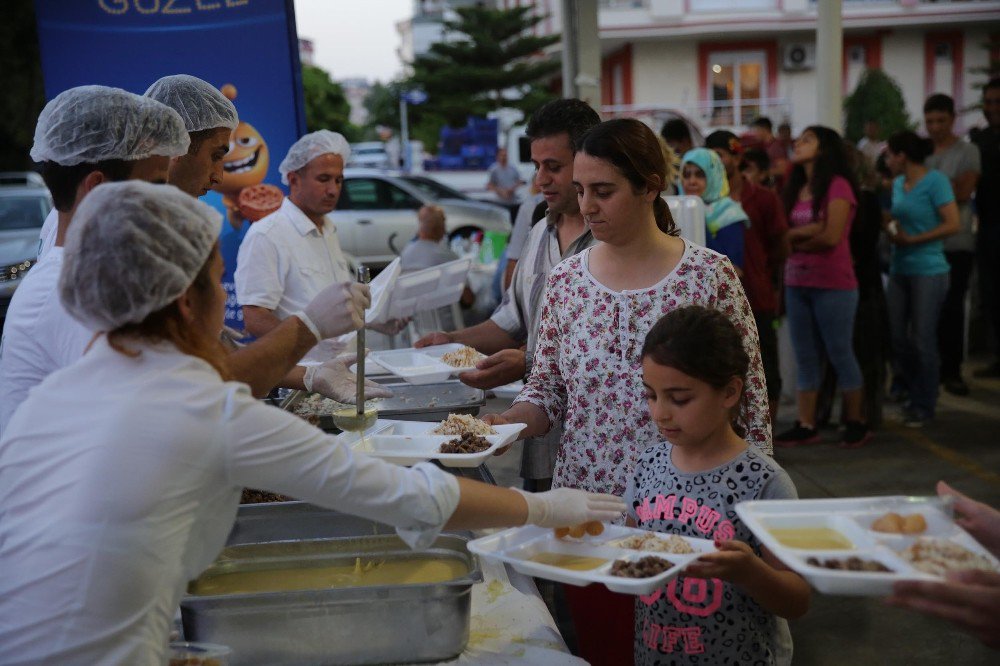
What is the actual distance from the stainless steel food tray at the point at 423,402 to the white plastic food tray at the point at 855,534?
150cm

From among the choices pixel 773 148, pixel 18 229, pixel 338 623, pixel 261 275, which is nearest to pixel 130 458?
pixel 338 623

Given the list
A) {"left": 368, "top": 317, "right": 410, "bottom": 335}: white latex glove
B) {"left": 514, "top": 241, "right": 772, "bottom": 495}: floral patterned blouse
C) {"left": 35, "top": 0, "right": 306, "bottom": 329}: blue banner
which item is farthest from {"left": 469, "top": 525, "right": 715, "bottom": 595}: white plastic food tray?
{"left": 35, "top": 0, "right": 306, "bottom": 329}: blue banner

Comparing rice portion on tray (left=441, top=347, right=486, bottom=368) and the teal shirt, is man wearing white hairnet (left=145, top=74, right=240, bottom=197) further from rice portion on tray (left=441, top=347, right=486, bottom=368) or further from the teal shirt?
the teal shirt

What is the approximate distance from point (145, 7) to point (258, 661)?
12.9 feet

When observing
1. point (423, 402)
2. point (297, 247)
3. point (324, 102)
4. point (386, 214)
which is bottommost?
point (423, 402)

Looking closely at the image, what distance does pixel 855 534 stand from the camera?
56.4 inches

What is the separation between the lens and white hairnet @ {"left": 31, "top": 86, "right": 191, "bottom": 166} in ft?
6.66

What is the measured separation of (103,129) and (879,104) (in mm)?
19777

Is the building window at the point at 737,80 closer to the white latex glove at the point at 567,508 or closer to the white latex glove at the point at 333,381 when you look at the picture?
the white latex glove at the point at 333,381

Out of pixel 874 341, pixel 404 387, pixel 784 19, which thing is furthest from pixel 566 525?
pixel 784 19

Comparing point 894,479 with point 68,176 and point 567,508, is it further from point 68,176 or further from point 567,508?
point 68,176

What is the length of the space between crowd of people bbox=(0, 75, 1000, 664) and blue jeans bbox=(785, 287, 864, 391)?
7.81 feet

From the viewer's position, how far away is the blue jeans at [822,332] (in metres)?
5.41

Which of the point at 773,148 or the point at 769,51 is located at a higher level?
the point at 769,51
